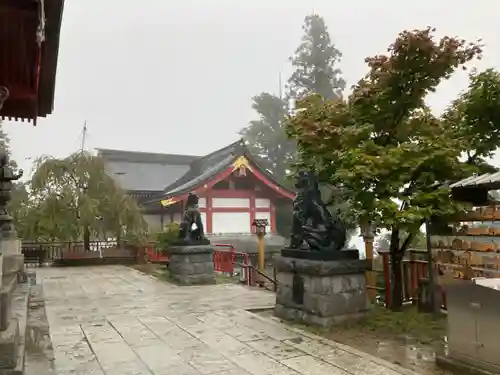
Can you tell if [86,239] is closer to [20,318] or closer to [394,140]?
[20,318]

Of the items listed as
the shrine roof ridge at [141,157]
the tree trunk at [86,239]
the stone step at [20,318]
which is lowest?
the stone step at [20,318]

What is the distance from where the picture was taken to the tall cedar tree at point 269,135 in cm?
3391

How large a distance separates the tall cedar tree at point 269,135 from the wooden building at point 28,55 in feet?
89.0

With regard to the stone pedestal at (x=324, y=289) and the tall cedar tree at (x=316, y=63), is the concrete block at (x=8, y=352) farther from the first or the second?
the tall cedar tree at (x=316, y=63)

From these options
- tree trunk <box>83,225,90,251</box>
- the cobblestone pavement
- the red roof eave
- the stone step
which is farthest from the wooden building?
the red roof eave

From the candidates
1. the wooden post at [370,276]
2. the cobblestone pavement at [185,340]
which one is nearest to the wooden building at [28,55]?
the cobblestone pavement at [185,340]

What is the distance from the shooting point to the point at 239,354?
5297mm

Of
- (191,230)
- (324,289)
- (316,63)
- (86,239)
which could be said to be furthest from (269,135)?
(324,289)

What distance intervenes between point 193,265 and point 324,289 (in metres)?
6.48

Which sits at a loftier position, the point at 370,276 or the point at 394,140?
the point at 394,140

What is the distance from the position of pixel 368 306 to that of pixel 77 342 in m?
4.41

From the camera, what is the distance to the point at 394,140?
768cm

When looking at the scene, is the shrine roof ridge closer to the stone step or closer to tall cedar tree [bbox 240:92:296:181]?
tall cedar tree [bbox 240:92:296:181]

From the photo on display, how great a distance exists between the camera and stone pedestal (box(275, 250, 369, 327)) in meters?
6.50
